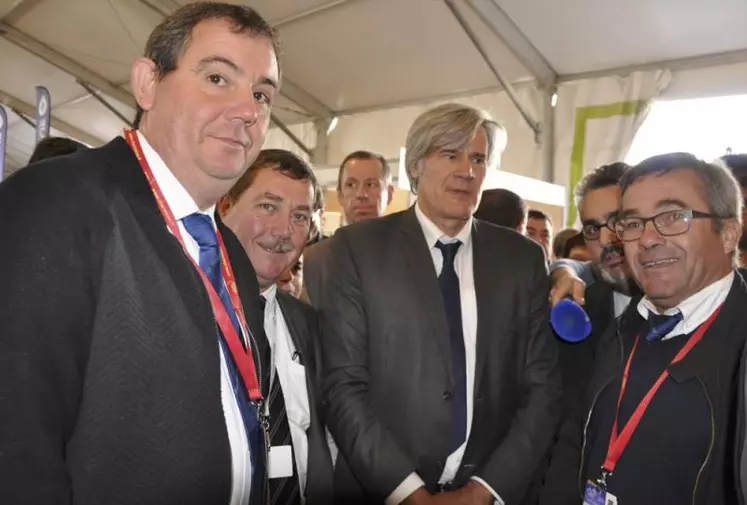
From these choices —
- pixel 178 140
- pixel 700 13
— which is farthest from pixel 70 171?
pixel 700 13

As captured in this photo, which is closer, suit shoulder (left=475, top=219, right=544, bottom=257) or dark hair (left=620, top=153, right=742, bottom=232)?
dark hair (left=620, top=153, right=742, bottom=232)

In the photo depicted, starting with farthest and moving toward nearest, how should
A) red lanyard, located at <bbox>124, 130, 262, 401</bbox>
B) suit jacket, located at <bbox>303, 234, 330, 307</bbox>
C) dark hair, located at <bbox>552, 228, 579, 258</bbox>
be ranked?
1. dark hair, located at <bbox>552, 228, 579, 258</bbox>
2. suit jacket, located at <bbox>303, 234, 330, 307</bbox>
3. red lanyard, located at <bbox>124, 130, 262, 401</bbox>

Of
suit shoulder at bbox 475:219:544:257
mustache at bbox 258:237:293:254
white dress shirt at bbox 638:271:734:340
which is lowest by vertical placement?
white dress shirt at bbox 638:271:734:340

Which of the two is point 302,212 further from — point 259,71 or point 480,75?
point 480,75

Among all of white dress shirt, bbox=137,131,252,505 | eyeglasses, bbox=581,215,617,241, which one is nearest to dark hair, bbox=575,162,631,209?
eyeglasses, bbox=581,215,617,241

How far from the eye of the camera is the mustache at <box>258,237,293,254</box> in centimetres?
165

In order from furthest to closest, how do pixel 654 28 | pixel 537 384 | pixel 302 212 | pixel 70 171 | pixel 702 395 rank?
pixel 654 28
pixel 537 384
pixel 302 212
pixel 702 395
pixel 70 171

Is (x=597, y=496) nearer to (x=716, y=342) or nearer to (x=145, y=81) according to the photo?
(x=716, y=342)

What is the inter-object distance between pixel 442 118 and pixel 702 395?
109 centimetres

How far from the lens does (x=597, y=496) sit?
1514mm

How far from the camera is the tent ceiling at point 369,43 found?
5.09 metres

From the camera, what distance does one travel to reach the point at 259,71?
1.21m

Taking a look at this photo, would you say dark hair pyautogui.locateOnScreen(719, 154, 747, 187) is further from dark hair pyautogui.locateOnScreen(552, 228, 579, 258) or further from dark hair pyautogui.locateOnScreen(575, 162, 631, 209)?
dark hair pyautogui.locateOnScreen(552, 228, 579, 258)

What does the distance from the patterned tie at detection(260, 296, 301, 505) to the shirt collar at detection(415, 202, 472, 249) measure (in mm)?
659
